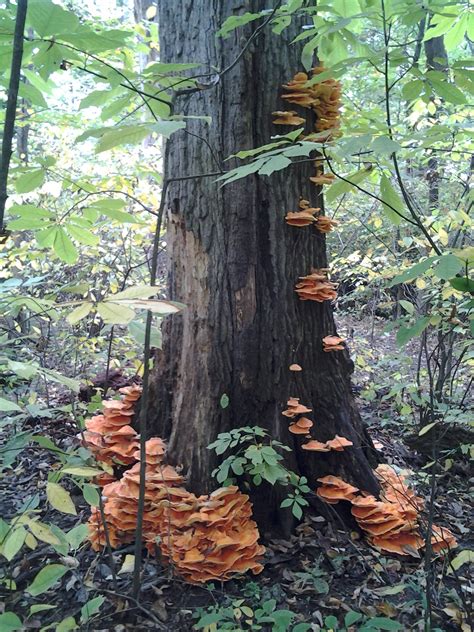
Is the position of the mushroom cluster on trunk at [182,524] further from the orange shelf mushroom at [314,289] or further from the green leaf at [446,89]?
the green leaf at [446,89]

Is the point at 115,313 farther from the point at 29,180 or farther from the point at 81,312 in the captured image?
the point at 29,180

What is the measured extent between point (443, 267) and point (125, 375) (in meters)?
4.31

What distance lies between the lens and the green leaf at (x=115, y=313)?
1277 millimetres

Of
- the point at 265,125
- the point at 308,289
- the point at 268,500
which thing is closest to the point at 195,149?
the point at 265,125

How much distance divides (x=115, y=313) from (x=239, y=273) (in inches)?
68.6

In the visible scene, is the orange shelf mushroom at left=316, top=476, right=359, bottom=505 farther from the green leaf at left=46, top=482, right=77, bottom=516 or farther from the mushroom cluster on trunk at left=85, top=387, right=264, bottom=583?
the green leaf at left=46, top=482, right=77, bottom=516

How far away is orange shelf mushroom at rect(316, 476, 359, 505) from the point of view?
2762 mm

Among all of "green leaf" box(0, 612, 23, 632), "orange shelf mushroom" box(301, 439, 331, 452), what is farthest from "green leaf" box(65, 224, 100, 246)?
"orange shelf mushroom" box(301, 439, 331, 452)

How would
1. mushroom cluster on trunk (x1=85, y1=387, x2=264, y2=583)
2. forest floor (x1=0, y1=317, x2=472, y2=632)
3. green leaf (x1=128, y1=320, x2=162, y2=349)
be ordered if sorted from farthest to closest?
1. mushroom cluster on trunk (x1=85, y1=387, x2=264, y2=583)
2. forest floor (x1=0, y1=317, x2=472, y2=632)
3. green leaf (x1=128, y1=320, x2=162, y2=349)

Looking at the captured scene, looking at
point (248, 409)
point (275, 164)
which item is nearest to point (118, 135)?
point (275, 164)

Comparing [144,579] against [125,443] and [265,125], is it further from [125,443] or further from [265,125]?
[265,125]

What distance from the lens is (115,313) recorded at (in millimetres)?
1305

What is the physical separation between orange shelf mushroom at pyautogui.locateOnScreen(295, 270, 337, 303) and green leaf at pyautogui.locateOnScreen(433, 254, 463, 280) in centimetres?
157

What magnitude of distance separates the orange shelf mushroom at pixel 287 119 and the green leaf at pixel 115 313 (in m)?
2.14
